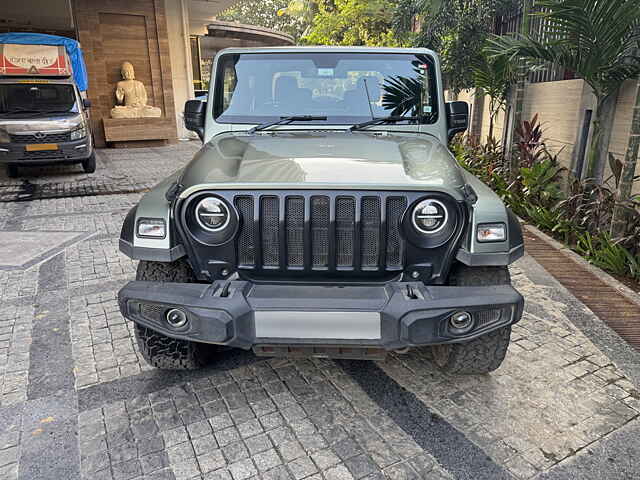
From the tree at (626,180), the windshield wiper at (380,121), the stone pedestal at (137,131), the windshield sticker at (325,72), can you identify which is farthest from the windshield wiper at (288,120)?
the stone pedestal at (137,131)

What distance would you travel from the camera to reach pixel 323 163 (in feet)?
8.20

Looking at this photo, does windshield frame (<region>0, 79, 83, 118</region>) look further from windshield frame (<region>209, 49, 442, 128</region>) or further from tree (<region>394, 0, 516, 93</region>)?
windshield frame (<region>209, 49, 442, 128</region>)

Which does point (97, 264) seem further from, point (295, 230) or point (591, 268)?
point (591, 268)

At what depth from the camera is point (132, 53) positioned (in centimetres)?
1517

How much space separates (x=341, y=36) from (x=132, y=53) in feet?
22.4

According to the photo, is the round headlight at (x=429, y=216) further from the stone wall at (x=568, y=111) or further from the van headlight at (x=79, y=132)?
the van headlight at (x=79, y=132)

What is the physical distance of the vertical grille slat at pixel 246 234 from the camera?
2.31 m

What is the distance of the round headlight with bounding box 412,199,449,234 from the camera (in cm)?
230

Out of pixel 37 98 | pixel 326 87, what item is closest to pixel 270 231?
pixel 326 87

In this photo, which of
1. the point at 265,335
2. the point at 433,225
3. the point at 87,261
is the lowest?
the point at 87,261

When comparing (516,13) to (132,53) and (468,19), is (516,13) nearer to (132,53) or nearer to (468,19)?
(468,19)

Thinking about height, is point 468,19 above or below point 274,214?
above

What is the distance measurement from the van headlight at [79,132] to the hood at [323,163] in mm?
7242

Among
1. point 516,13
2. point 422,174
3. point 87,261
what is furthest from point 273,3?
point 422,174
